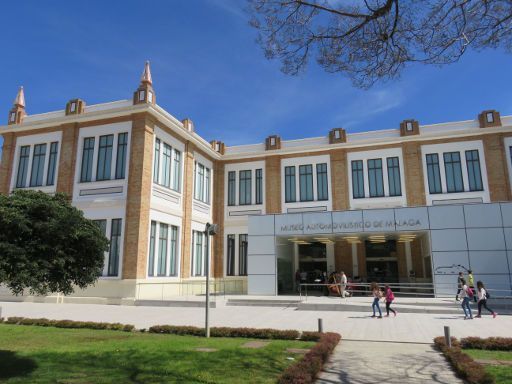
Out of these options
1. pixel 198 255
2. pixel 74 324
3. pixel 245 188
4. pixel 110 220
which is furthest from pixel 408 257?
pixel 74 324

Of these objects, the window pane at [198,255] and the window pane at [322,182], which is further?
the window pane at [322,182]

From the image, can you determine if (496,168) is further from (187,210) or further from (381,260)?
(187,210)

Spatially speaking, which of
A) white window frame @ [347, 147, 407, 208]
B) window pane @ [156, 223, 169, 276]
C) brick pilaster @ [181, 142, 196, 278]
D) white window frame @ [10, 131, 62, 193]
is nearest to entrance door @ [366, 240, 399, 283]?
white window frame @ [347, 147, 407, 208]

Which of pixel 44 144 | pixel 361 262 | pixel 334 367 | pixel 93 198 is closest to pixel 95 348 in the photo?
pixel 334 367

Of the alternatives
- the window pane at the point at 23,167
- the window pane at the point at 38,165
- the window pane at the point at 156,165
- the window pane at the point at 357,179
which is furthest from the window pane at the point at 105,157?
the window pane at the point at 357,179

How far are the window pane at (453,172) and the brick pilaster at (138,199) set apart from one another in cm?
1951

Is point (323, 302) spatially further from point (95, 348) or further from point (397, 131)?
point (397, 131)

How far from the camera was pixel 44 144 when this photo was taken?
26812 mm

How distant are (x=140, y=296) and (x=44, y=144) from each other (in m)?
12.2

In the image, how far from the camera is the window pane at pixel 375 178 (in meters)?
29.7

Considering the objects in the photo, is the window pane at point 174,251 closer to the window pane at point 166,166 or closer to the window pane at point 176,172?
the window pane at point 176,172

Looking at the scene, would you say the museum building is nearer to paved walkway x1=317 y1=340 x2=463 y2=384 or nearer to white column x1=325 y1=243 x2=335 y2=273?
white column x1=325 y1=243 x2=335 y2=273

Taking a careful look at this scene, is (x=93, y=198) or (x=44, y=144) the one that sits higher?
(x=44, y=144)

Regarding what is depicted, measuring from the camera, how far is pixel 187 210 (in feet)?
91.9
